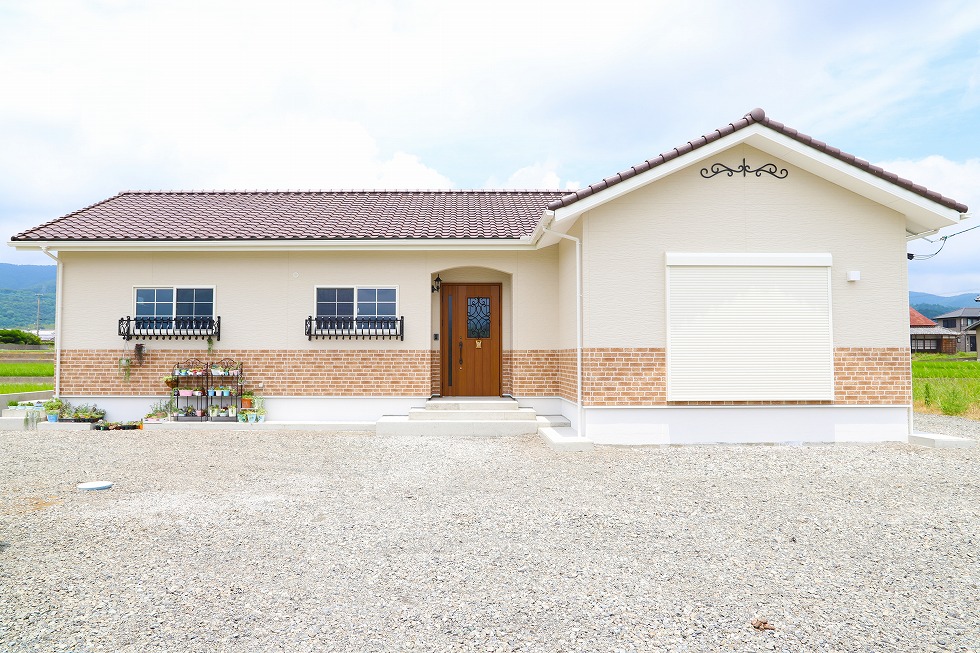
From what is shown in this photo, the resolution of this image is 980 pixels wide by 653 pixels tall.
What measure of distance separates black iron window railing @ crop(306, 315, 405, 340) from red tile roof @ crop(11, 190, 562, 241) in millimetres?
1345

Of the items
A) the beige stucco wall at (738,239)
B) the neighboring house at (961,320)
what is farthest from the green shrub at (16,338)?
the neighboring house at (961,320)

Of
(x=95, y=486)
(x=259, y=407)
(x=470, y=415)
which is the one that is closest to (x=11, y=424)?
(x=259, y=407)

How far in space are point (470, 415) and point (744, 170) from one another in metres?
5.43

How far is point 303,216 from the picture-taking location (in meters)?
11.3

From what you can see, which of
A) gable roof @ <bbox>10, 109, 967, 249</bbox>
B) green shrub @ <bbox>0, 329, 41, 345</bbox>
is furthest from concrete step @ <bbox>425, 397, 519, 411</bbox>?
green shrub @ <bbox>0, 329, 41, 345</bbox>

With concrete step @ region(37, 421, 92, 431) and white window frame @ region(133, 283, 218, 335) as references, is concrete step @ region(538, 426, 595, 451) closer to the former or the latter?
white window frame @ region(133, 283, 218, 335)

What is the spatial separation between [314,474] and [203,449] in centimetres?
241

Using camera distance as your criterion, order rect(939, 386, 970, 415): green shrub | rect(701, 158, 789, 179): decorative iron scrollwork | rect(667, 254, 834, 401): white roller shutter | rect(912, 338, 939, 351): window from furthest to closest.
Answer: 1. rect(912, 338, 939, 351): window
2. rect(939, 386, 970, 415): green shrub
3. rect(701, 158, 789, 179): decorative iron scrollwork
4. rect(667, 254, 834, 401): white roller shutter

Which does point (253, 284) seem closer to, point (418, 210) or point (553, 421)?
point (418, 210)

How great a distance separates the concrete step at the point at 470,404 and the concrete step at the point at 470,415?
87mm

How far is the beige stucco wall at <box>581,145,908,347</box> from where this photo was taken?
8.37 metres

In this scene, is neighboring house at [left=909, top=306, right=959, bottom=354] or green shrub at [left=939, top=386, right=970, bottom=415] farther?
neighboring house at [left=909, top=306, right=959, bottom=354]

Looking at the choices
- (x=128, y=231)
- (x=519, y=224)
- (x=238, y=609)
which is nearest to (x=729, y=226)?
(x=519, y=224)

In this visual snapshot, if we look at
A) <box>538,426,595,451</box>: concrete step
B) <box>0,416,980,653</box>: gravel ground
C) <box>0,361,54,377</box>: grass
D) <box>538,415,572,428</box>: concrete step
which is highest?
<box>0,361,54,377</box>: grass
